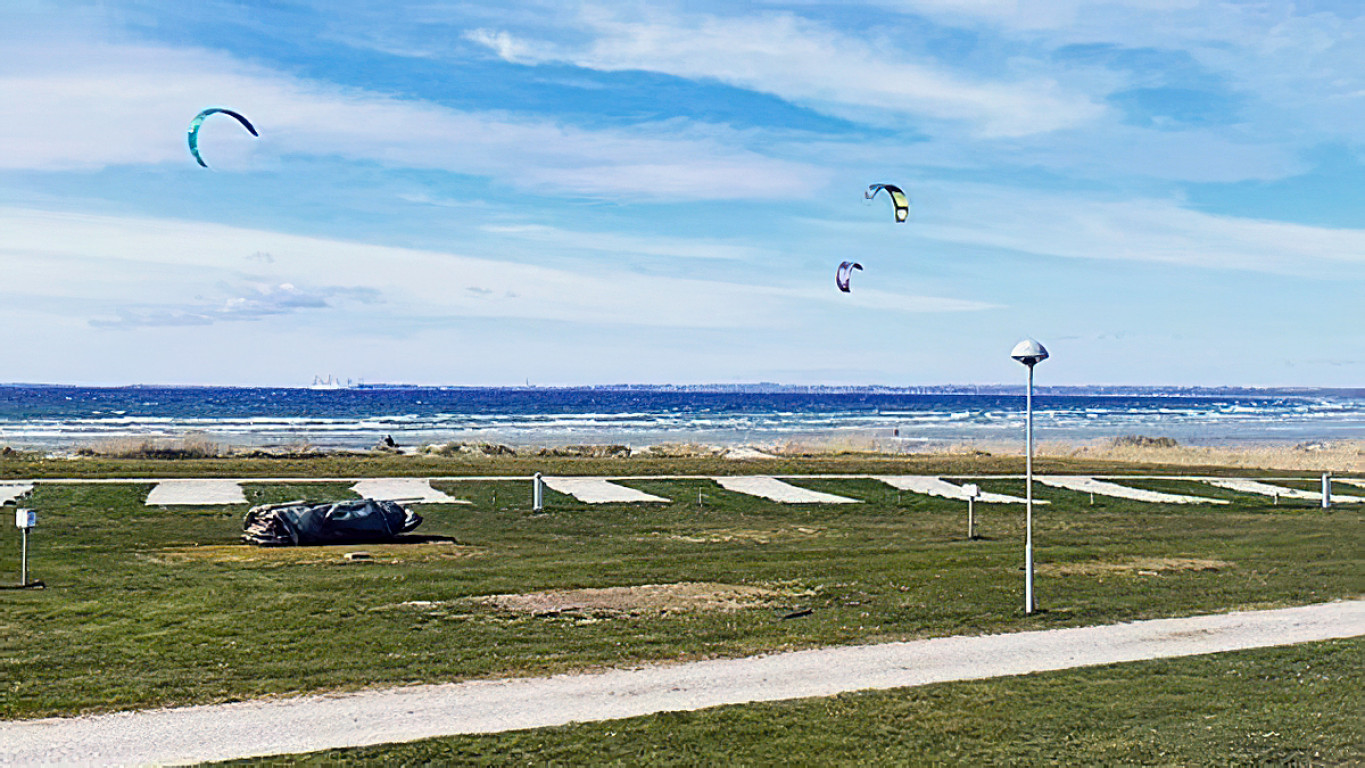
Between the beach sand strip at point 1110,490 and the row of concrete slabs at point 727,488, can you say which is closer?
the row of concrete slabs at point 727,488

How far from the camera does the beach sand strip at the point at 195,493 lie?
24.4 m

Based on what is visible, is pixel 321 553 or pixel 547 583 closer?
pixel 547 583

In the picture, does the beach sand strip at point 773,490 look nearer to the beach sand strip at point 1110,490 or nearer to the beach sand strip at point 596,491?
the beach sand strip at point 596,491

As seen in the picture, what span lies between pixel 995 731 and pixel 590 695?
3259 mm

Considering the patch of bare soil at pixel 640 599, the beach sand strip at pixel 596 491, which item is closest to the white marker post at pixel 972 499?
the patch of bare soil at pixel 640 599

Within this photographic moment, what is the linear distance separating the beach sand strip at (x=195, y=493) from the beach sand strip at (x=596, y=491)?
23.3 feet

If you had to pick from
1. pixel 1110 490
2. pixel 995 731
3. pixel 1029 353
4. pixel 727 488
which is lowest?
pixel 995 731

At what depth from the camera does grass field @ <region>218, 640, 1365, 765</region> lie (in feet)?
26.8

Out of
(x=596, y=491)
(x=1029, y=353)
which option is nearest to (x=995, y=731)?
(x=1029, y=353)

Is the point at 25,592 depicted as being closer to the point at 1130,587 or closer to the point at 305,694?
the point at 305,694

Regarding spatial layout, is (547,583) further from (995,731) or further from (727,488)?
(727,488)

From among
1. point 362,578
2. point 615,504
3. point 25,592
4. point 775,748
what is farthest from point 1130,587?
point 25,592

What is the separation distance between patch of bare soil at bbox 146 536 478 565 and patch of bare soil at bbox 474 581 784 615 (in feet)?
14.1

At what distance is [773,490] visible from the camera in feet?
94.7
